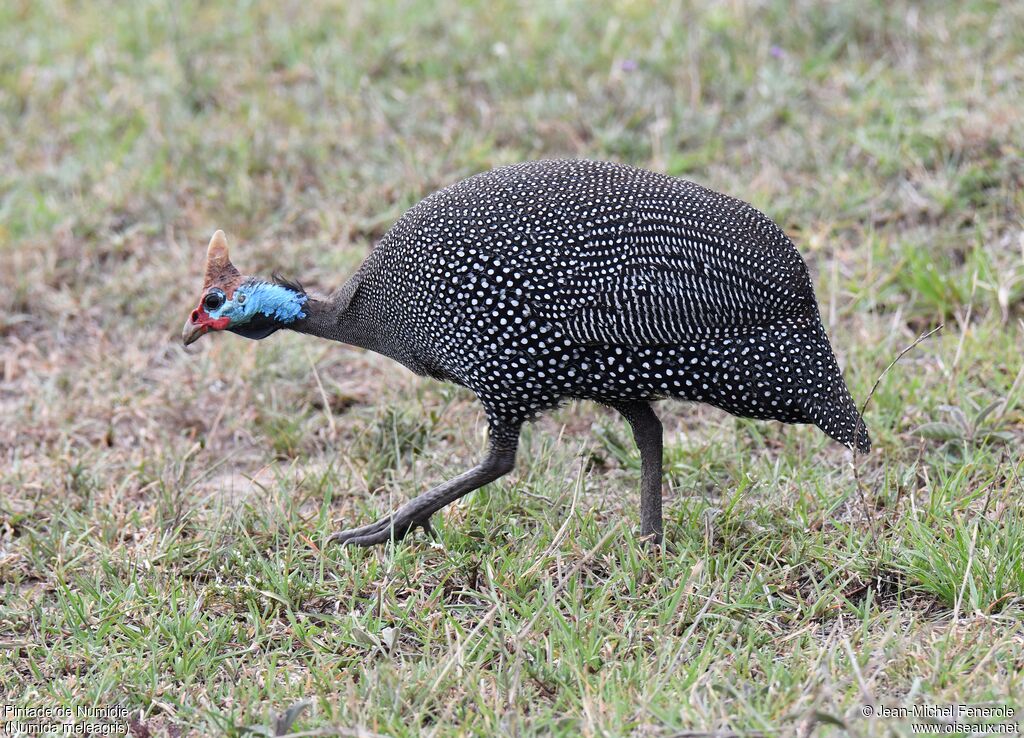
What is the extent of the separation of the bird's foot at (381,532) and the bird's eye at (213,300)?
0.82 m

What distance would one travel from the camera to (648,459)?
3.79 meters

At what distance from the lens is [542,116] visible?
612cm

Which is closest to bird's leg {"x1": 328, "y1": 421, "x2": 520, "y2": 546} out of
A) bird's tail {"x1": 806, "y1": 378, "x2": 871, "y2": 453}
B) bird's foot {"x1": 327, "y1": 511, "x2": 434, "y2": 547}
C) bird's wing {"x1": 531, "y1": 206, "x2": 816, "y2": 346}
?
bird's foot {"x1": 327, "y1": 511, "x2": 434, "y2": 547}

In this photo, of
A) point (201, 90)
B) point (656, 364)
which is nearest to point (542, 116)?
point (201, 90)

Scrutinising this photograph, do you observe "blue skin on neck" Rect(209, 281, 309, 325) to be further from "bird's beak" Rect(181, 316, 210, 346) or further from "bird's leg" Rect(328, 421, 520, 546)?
"bird's leg" Rect(328, 421, 520, 546)

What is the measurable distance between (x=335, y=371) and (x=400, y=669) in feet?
6.61

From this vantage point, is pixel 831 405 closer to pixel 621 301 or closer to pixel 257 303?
pixel 621 301

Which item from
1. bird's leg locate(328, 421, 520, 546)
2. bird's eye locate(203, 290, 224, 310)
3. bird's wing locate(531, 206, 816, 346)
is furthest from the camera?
bird's eye locate(203, 290, 224, 310)

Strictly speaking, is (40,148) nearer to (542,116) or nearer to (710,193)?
(542,116)

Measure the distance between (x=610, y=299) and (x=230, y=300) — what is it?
4.16 ft

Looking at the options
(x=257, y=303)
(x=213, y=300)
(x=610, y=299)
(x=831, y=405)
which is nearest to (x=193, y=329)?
(x=213, y=300)

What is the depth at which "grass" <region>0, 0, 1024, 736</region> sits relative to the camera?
124 inches

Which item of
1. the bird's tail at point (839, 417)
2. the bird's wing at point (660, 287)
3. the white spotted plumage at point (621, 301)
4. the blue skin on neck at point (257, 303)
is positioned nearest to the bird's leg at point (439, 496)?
the white spotted plumage at point (621, 301)

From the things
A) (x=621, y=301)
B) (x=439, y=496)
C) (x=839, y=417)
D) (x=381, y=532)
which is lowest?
(x=381, y=532)
